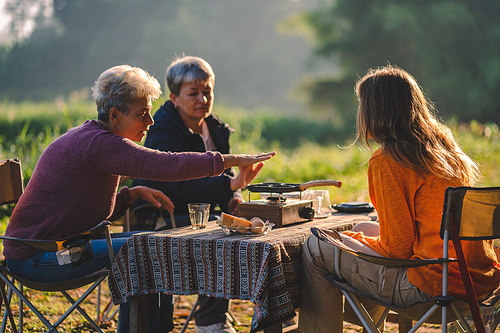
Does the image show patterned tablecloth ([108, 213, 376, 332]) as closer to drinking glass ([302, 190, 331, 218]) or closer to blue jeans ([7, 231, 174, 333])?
blue jeans ([7, 231, 174, 333])

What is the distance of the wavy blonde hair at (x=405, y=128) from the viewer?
2.00m

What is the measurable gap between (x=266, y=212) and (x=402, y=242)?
73cm

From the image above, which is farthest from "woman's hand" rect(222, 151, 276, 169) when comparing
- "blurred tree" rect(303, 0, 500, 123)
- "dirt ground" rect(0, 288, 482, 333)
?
"blurred tree" rect(303, 0, 500, 123)

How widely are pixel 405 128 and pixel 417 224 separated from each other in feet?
1.34

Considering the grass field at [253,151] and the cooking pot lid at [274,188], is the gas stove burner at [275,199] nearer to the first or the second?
the cooking pot lid at [274,188]

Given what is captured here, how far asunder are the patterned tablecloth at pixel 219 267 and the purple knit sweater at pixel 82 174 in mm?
289

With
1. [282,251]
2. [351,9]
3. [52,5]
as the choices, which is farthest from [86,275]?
[52,5]

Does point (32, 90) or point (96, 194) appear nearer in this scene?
point (96, 194)

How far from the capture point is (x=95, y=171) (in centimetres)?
228

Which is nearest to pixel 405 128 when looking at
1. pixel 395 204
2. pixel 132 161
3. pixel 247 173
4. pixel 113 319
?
pixel 395 204

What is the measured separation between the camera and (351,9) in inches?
816

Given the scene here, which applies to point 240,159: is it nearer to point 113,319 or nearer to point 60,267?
point 60,267

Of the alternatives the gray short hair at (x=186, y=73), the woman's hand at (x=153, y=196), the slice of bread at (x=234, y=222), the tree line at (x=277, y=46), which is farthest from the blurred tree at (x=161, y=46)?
the slice of bread at (x=234, y=222)

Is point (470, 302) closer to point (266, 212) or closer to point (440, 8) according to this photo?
point (266, 212)
